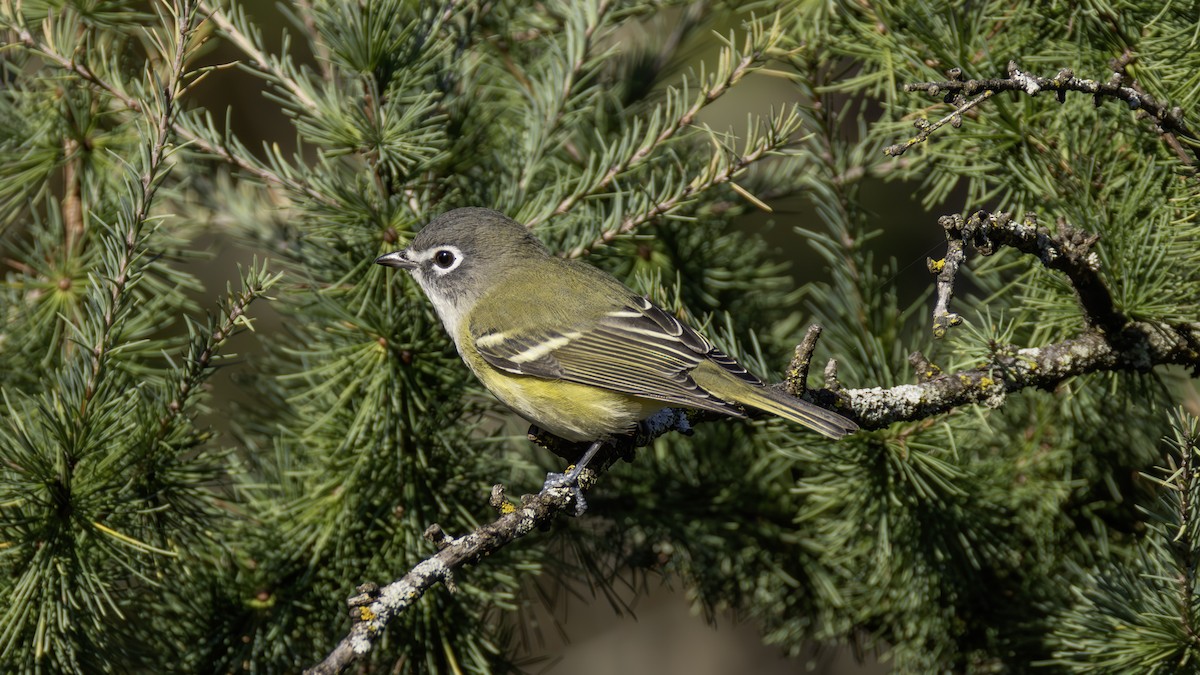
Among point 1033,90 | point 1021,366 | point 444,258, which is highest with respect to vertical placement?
point 1033,90

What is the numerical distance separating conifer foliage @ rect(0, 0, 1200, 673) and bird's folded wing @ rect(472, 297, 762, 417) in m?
0.10

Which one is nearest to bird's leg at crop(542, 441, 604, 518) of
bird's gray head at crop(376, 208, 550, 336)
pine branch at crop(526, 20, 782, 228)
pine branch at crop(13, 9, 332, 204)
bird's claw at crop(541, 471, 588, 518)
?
bird's claw at crop(541, 471, 588, 518)

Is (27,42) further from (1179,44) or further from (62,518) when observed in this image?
(1179,44)

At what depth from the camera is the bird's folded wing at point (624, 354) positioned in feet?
8.29

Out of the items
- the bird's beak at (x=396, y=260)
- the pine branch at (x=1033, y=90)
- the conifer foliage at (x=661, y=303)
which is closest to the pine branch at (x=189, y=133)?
the conifer foliage at (x=661, y=303)

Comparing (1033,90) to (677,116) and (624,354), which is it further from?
(624,354)

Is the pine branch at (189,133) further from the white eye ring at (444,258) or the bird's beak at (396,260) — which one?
the white eye ring at (444,258)

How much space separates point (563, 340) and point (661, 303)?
48 centimetres

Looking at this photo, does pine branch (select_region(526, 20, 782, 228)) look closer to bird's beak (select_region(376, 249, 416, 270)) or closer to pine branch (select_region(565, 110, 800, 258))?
pine branch (select_region(565, 110, 800, 258))

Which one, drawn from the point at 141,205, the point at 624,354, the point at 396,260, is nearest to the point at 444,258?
the point at 396,260

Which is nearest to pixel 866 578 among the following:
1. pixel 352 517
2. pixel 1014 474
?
pixel 1014 474

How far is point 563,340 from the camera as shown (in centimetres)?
306

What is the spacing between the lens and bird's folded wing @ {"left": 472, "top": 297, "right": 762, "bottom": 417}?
99.4 inches

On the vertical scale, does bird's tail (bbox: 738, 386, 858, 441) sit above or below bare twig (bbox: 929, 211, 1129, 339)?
below
